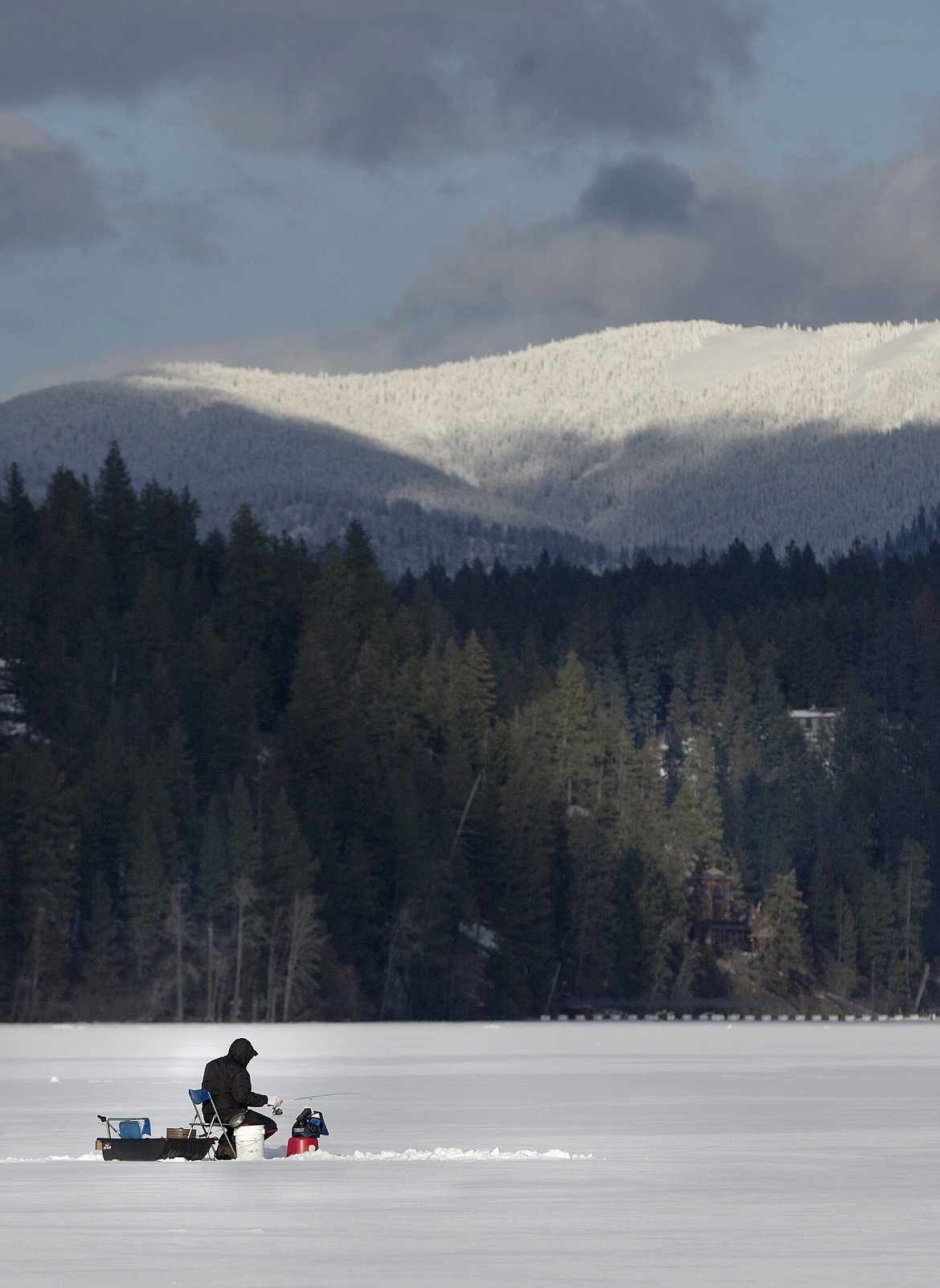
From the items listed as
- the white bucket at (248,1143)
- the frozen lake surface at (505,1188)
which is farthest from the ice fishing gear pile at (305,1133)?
the white bucket at (248,1143)

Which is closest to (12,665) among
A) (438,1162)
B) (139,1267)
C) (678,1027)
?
(678,1027)

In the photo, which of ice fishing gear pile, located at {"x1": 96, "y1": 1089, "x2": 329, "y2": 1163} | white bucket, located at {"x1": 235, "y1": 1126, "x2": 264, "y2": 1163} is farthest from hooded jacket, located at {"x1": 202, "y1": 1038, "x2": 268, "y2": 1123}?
white bucket, located at {"x1": 235, "y1": 1126, "x2": 264, "y2": 1163}

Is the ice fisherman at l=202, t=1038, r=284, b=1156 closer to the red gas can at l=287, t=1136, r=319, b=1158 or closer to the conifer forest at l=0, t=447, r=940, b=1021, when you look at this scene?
the red gas can at l=287, t=1136, r=319, b=1158

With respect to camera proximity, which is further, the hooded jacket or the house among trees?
the house among trees

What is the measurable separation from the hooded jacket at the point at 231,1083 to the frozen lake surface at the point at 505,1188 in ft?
2.61

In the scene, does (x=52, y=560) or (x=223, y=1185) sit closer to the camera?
(x=223, y=1185)

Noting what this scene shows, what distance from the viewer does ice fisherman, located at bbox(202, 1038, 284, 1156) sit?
30.3 m

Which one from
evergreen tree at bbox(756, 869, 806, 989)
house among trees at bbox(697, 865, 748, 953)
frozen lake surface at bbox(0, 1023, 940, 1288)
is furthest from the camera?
house among trees at bbox(697, 865, 748, 953)

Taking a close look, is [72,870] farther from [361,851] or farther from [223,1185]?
[223,1185]

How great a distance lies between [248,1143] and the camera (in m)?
30.6

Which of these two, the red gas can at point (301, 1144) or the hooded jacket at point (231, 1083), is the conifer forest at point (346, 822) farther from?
the hooded jacket at point (231, 1083)

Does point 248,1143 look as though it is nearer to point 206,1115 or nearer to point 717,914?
point 206,1115

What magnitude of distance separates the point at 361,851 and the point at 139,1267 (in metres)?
107

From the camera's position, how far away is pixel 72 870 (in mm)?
117438
